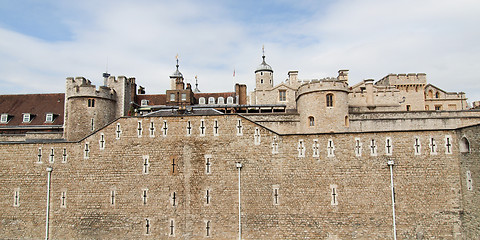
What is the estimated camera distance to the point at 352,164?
2241cm

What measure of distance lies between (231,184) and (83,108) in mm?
19408

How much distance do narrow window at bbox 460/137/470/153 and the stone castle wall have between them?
0.40 m

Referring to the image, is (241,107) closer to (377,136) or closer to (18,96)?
(377,136)

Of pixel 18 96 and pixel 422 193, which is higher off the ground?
pixel 18 96

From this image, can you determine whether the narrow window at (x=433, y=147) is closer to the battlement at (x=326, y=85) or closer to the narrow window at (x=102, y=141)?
the battlement at (x=326, y=85)

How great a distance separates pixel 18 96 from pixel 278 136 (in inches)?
1415

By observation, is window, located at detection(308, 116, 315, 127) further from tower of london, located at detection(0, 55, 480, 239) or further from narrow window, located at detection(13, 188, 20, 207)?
narrow window, located at detection(13, 188, 20, 207)

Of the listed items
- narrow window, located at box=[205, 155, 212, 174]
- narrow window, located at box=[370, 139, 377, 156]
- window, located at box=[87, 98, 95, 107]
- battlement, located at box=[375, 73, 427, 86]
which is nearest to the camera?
narrow window, located at box=[370, 139, 377, 156]

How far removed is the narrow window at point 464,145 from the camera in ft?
68.0

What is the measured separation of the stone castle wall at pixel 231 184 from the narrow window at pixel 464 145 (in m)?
0.40

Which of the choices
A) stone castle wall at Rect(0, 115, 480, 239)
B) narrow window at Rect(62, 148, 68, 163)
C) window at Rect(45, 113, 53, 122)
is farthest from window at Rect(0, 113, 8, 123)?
narrow window at Rect(62, 148, 68, 163)

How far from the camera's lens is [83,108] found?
1287 inches

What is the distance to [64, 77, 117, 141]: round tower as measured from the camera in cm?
3231

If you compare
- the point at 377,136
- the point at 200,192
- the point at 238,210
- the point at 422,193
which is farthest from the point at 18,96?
the point at 422,193
